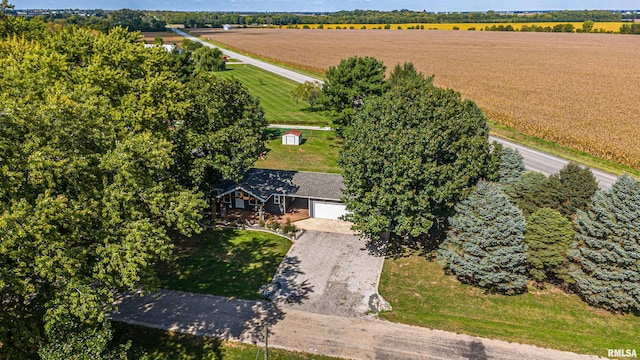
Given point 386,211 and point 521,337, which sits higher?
point 386,211

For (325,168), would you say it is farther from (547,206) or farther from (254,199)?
(547,206)

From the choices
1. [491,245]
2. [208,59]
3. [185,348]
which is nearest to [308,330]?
[185,348]

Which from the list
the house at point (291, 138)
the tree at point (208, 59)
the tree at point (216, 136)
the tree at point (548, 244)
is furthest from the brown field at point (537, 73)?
the tree at point (216, 136)

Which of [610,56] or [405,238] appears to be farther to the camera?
[610,56]

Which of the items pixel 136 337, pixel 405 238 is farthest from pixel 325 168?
pixel 136 337

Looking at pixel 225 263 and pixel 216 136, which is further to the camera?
pixel 216 136

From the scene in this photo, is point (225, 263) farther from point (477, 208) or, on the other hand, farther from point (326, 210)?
point (477, 208)

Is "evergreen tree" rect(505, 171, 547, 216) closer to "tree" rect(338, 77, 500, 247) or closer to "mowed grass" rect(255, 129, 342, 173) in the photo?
"tree" rect(338, 77, 500, 247)
